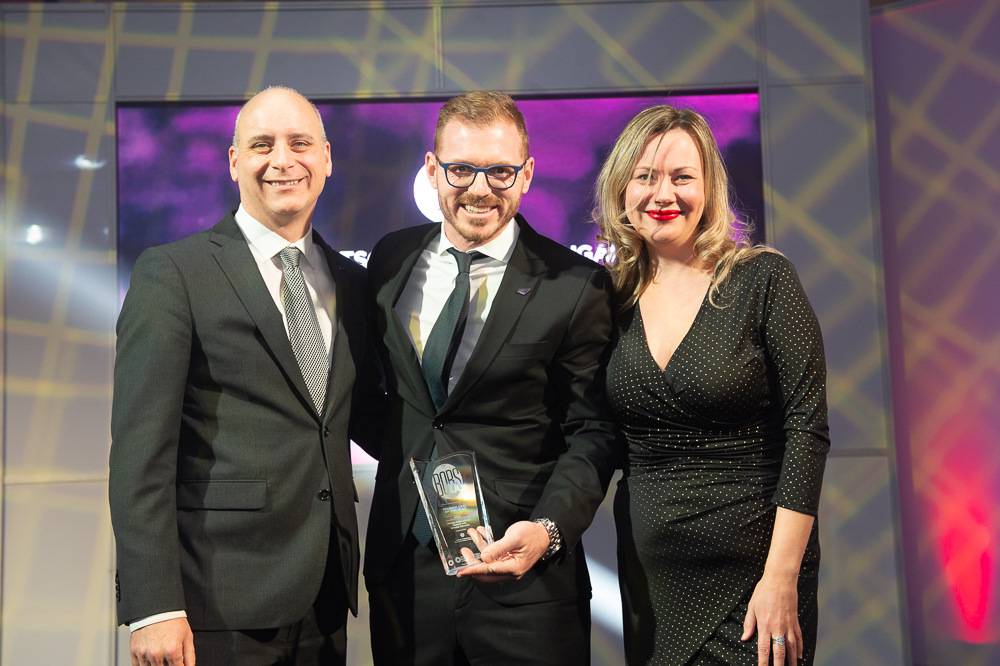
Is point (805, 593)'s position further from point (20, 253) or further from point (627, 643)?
point (20, 253)

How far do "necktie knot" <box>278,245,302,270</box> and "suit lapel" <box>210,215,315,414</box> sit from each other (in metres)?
0.09

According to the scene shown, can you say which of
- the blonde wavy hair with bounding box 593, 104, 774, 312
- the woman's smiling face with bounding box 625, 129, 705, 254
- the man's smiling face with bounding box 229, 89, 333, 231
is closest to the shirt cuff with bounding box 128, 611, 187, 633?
the man's smiling face with bounding box 229, 89, 333, 231

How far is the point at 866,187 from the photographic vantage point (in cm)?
416

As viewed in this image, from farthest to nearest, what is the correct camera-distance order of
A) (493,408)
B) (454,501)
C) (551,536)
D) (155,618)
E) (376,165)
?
(376,165)
(493,408)
(551,536)
(454,501)
(155,618)

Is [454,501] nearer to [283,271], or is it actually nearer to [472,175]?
[283,271]

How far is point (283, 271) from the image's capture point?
206 cm

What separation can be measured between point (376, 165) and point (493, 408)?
2.41 m

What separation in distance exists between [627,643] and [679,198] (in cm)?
120

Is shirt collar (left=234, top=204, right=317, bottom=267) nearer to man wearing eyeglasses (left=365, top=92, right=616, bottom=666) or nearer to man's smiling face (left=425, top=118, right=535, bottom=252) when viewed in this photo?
man wearing eyeglasses (left=365, top=92, right=616, bottom=666)

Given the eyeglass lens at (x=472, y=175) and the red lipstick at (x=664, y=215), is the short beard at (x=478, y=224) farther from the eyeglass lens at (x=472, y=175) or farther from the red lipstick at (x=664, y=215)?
the red lipstick at (x=664, y=215)

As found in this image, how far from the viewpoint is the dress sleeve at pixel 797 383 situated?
1.87m

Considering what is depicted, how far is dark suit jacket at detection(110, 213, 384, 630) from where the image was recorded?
1799 mm

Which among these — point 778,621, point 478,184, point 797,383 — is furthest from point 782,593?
point 478,184

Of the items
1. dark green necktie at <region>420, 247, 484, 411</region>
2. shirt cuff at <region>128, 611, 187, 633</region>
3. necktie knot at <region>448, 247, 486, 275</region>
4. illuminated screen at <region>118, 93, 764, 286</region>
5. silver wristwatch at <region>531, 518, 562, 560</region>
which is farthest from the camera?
illuminated screen at <region>118, 93, 764, 286</region>
